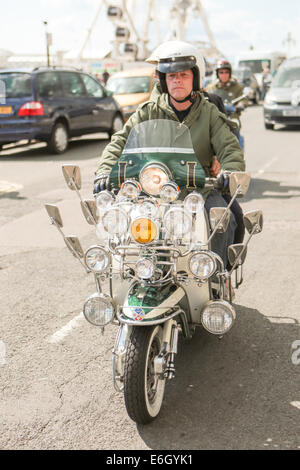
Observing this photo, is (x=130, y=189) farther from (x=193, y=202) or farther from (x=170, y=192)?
(x=193, y=202)

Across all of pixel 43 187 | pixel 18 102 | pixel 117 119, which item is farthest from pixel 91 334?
pixel 117 119

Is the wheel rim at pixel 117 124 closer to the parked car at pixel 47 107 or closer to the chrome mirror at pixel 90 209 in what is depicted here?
the parked car at pixel 47 107

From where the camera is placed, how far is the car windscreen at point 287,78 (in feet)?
58.9

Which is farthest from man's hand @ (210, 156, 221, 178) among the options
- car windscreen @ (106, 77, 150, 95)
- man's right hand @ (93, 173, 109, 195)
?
car windscreen @ (106, 77, 150, 95)

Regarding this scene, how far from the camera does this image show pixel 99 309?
327cm

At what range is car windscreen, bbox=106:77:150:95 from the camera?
17.0 meters

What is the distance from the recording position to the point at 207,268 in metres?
3.11

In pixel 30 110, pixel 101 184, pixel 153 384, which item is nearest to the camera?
pixel 153 384

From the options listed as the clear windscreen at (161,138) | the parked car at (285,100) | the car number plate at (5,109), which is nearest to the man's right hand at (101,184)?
the clear windscreen at (161,138)

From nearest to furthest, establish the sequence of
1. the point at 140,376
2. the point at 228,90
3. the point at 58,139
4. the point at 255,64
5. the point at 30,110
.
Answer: the point at 140,376 → the point at 228,90 → the point at 30,110 → the point at 58,139 → the point at 255,64

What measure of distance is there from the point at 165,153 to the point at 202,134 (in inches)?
27.8

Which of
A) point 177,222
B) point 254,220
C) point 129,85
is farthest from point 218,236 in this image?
point 129,85

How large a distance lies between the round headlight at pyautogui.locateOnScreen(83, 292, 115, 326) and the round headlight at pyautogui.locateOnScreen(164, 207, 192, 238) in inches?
20.7
